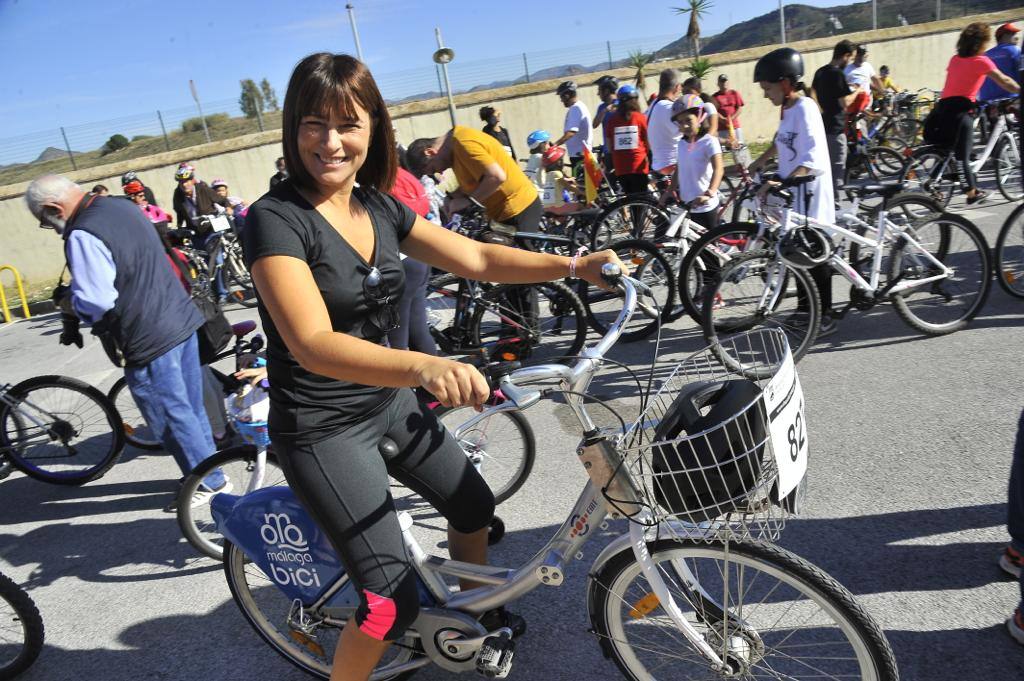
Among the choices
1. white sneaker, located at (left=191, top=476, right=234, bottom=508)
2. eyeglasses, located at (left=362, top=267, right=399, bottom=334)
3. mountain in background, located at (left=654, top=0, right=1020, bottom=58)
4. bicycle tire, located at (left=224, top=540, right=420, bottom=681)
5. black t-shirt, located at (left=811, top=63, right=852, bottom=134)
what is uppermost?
mountain in background, located at (left=654, top=0, right=1020, bottom=58)

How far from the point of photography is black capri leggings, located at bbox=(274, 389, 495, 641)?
1.99 m

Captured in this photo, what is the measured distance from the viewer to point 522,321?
579cm

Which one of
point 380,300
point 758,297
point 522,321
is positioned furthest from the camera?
point 522,321

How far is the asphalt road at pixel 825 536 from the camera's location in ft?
8.60

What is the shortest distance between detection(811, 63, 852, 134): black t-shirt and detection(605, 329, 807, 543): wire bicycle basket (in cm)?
668

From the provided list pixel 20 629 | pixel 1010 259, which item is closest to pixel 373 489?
pixel 20 629

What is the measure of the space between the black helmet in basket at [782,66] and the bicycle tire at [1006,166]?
5438 millimetres

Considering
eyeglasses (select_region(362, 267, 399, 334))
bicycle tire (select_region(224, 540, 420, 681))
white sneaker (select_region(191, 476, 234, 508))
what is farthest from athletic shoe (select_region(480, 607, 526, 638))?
white sneaker (select_region(191, 476, 234, 508))

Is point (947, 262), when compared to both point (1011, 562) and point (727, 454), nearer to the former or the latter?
point (1011, 562)

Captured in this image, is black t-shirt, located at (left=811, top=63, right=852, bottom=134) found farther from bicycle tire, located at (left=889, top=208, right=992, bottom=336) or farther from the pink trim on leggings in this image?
the pink trim on leggings

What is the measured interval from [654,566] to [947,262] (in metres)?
4.32

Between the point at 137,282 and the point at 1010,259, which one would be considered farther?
the point at 1010,259

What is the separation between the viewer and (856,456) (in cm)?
365

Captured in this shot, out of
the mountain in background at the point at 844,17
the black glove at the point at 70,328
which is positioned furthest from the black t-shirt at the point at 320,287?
the mountain in background at the point at 844,17
